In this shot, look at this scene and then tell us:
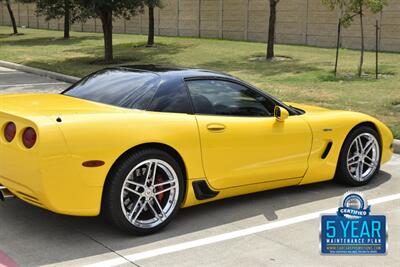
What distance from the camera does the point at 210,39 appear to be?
28359 mm

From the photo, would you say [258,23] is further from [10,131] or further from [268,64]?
[10,131]

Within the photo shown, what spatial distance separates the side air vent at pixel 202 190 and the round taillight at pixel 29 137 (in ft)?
4.46

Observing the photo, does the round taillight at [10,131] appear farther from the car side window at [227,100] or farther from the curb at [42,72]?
the curb at [42,72]

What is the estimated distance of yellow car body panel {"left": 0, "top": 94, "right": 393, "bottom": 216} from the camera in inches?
162

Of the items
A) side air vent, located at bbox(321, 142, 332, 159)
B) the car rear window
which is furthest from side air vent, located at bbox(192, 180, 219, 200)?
side air vent, located at bbox(321, 142, 332, 159)

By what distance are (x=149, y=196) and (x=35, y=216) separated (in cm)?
111

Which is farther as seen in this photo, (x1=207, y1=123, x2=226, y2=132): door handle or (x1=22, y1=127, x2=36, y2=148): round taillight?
(x1=207, y1=123, x2=226, y2=132): door handle

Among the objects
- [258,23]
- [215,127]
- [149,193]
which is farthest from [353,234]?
[258,23]

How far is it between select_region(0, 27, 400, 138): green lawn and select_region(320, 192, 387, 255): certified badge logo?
14.3 ft

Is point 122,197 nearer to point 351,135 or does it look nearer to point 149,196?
point 149,196

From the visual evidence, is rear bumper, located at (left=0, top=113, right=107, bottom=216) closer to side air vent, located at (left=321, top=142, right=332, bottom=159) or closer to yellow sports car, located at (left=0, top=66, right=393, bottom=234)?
yellow sports car, located at (left=0, top=66, right=393, bottom=234)

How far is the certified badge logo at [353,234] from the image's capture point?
4180mm

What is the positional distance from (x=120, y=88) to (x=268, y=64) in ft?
42.1

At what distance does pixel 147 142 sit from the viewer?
4.45 m
